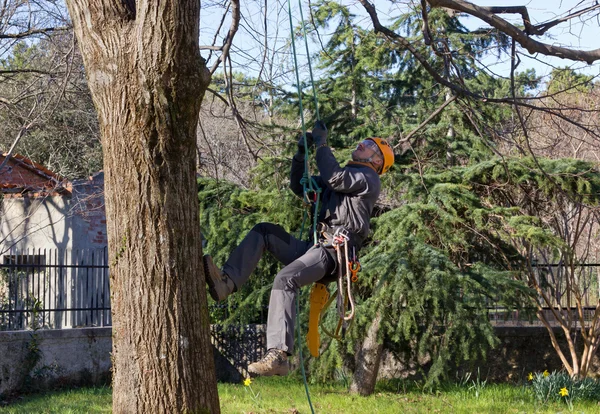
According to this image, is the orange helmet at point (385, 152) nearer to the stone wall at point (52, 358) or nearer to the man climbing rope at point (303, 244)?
the man climbing rope at point (303, 244)

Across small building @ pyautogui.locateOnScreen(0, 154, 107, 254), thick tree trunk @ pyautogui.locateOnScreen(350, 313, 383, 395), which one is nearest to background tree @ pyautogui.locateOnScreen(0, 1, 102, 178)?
small building @ pyautogui.locateOnScreen(0, 154, 107, 254)

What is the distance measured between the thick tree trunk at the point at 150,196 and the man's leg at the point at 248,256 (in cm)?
56

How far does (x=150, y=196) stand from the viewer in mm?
4324

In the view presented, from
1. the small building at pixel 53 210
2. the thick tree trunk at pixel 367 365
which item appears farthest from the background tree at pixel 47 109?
the thick tree trunk at pixel 367 365

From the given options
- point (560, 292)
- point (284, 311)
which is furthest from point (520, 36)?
point (560, 292)

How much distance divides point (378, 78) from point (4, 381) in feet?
Result: 24.1

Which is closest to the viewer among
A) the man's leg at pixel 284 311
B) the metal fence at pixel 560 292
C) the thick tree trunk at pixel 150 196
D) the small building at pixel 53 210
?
the thick tree trunk at pixel 150 196

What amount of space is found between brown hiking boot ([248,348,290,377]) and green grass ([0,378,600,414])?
4.18 meters

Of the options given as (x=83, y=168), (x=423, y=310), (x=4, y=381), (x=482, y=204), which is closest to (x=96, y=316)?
(x=4, y=381)

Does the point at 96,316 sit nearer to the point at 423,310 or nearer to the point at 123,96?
the point at 423,310

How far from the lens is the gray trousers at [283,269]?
5.15 meters

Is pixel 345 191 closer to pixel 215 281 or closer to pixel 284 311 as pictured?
pixel 284 311

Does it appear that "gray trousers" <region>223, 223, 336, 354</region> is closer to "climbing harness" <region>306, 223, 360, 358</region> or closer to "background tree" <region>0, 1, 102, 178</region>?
"climbing harness" <region>306, 223, 360, 358</region>

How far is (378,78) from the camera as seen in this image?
12289mm
